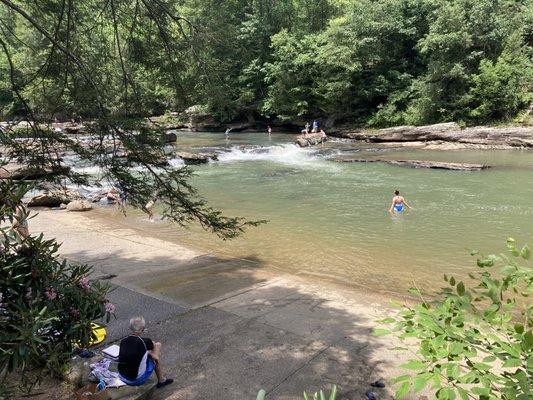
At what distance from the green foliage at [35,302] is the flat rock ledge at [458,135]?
28976 millimetres

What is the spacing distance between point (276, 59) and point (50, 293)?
42.8 metres

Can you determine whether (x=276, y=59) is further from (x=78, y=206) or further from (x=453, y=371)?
(x=453, y=371)

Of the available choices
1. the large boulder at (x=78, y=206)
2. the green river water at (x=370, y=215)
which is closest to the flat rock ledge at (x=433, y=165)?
Result: the green river water at (x=370, y=215)

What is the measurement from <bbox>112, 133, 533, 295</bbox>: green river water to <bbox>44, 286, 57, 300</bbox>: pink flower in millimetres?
4095

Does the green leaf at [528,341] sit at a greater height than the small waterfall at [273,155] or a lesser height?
greater

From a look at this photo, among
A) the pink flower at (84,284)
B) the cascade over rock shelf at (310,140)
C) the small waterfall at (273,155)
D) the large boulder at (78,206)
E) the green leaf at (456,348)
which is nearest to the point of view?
the green leaf at (456,348)

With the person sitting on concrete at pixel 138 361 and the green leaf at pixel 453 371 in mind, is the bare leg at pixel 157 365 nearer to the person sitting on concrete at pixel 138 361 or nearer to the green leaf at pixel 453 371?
the person sitting on concrete at pixel 138 361

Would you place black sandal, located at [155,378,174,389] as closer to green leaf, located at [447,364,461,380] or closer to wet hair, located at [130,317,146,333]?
wet hair, located at [130,317,146,333]

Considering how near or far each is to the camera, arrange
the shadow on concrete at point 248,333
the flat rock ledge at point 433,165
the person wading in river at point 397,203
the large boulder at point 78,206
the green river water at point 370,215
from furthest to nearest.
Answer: the flat rock ledge at point 433,165, the large boulder at point 78,206, the person wading in river at point 397,203, the green river water at point 370,215, the shadow on concrete at point 248,333

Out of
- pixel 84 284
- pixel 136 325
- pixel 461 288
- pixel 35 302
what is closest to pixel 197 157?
pixel 136 325

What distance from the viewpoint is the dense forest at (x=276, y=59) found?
6344mm

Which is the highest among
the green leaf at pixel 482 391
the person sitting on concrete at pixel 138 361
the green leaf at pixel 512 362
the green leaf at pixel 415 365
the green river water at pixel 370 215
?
the green leaf at pixel 512 362

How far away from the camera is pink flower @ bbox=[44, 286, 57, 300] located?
3318 mm

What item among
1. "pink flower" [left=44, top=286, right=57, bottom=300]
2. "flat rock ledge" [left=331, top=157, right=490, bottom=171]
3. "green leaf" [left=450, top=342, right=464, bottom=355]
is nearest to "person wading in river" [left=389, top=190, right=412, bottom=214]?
"flat rock ledge" [left=331, top=157, right=490, bottom=171]
